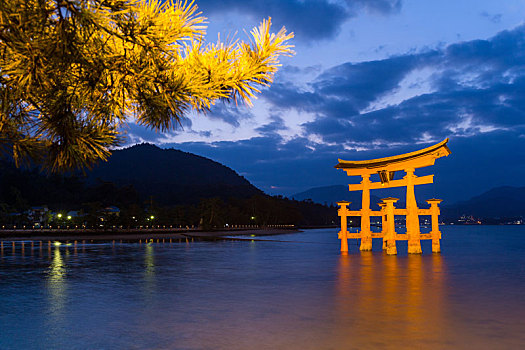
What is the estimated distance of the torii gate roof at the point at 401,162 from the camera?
21703mm

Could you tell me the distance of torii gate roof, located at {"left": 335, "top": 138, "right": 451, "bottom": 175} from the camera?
21703 millimetres

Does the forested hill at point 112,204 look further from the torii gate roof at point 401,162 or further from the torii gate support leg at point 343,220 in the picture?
the torii gate roof at point 401,162

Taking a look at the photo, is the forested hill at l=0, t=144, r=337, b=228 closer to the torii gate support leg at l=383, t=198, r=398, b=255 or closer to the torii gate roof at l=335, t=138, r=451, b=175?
the torii gate roof at l=335, t=138, r=451, b=175

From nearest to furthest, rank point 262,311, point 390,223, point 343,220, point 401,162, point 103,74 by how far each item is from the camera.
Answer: point 103,74 < point 262,311 < point 401,162 < point 390,223 < point 343,220

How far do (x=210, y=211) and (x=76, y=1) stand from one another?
253 feet

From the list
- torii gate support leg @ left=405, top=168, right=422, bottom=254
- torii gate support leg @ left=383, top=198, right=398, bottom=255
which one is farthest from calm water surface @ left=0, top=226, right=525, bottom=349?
torii gate support leg @ left=383, top=198, right=398, bottom=255

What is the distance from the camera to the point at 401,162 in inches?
915

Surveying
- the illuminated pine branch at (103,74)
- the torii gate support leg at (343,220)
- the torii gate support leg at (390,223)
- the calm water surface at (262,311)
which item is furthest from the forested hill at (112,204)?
the illuminated pine branch at (103,74)

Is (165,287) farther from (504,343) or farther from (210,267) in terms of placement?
(504,343)

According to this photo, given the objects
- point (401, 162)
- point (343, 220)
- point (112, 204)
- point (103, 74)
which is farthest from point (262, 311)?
point (112, 204)

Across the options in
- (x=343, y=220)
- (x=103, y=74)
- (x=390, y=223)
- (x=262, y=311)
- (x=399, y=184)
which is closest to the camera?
(x=103, y=74)

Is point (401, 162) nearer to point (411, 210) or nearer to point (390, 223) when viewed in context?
point (411, 210)

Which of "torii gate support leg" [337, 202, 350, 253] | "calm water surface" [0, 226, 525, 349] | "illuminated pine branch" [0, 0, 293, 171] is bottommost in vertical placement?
"calm water surface" [0, 226, 525, 349]

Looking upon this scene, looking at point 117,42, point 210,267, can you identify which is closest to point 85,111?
point 117,42
